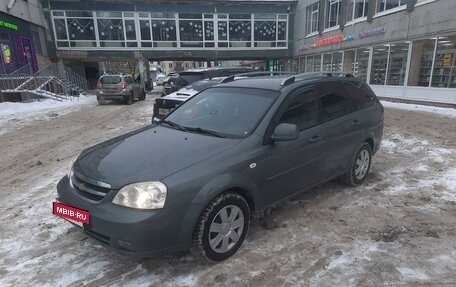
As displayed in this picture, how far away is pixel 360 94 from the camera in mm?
5012

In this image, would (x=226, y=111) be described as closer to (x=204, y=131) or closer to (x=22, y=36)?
(x=204, y=131)

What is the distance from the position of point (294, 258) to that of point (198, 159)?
133cm

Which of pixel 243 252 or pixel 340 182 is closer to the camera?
pixel 243 252

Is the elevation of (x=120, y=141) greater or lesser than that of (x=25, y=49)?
lesser

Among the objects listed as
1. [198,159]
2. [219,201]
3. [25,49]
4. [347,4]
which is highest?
[347,4]

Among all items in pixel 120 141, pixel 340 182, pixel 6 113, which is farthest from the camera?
pixel 6 113

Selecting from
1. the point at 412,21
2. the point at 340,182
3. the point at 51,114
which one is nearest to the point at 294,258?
the point at 340,182

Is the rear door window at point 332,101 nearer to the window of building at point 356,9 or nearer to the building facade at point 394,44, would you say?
the building facade at point 394,44

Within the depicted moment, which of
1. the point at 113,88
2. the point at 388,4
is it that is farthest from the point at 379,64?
the point at 113,88

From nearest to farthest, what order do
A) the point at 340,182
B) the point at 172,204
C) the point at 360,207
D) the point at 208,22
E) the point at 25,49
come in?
the point at 172,204
the point at 360,207
the point at 340,182
the point at 25,49
the point at 208,22

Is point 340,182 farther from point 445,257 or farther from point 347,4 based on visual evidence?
point 347,4

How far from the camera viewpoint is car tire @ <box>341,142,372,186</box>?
15.6 ft

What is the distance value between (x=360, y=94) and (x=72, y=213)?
13.8 feet

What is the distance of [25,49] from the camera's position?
2361cm
